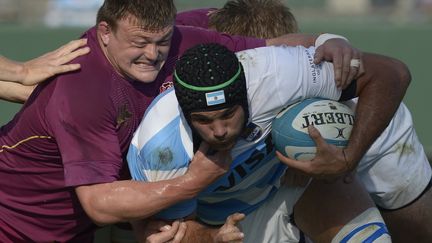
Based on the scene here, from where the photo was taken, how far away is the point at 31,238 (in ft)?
15.2

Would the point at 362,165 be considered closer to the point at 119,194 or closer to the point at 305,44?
the point at 305,44

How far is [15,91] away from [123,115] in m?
0.97

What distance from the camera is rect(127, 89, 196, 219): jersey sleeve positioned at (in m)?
3.91

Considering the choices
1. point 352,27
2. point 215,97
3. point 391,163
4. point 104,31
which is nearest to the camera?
point 215,97

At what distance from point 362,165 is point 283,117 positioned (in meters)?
1.06

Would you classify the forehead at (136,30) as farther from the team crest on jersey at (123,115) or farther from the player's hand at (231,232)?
the player's hand at (231,232)

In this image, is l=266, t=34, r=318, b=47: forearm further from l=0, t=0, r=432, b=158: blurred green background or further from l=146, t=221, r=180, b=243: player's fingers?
l=0, t=0, r=432, b=158: blurred green background

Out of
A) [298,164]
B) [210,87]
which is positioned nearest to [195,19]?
[298,164]

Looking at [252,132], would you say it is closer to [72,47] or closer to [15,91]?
[72,47]

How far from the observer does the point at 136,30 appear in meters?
4.08

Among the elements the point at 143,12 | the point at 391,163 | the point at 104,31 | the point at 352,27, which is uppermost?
the point at 143,12

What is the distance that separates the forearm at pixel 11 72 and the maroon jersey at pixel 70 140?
175mm

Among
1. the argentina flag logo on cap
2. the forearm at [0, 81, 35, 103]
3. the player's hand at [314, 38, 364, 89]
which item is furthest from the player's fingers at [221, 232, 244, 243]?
the forearm at [0, 81, 35, 103]

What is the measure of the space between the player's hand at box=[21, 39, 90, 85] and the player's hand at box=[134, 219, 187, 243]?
2.44 feet
